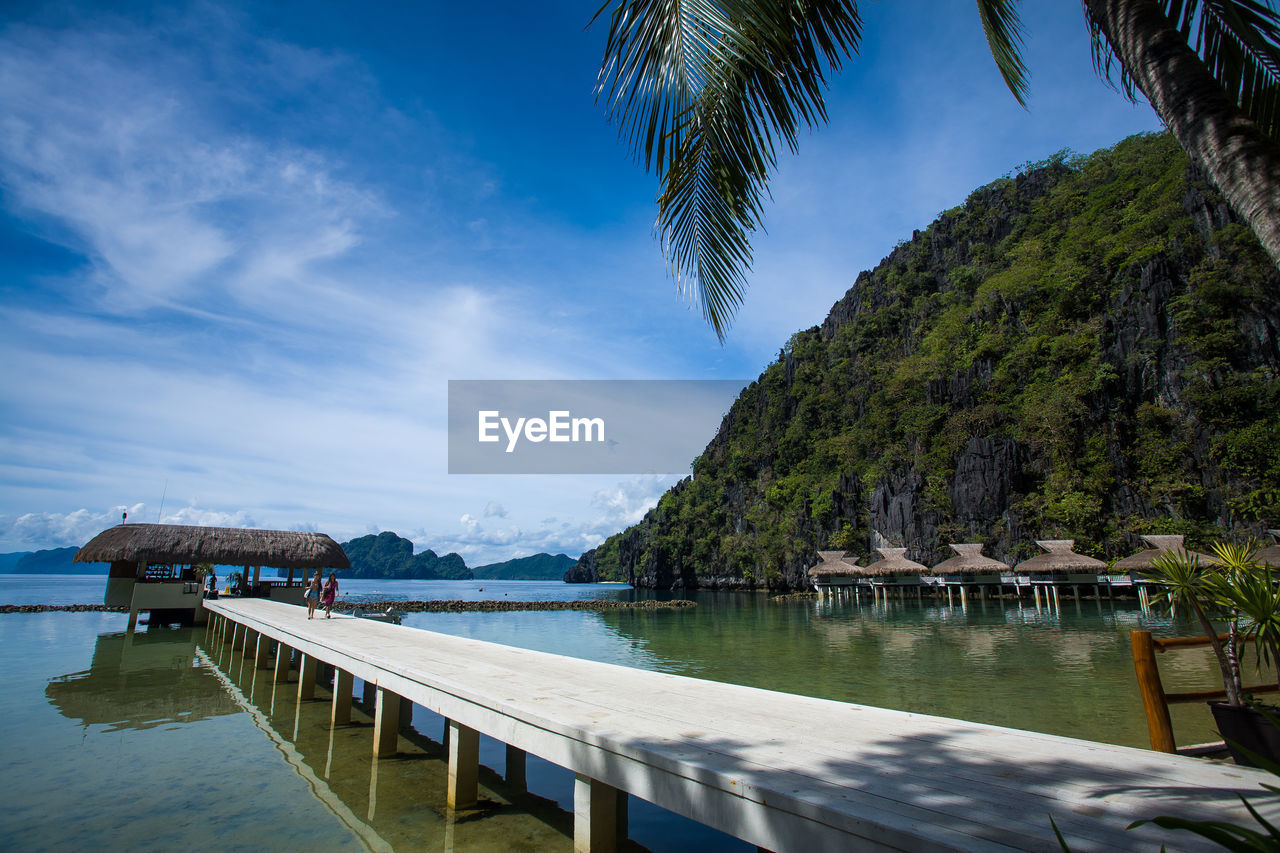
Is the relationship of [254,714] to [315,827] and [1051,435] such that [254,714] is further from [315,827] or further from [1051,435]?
[1051,435]

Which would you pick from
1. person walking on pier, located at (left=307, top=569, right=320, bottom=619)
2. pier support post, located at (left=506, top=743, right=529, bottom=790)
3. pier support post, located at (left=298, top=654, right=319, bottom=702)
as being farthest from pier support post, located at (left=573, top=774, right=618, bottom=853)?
person walking on pier, located at (left=307, top=569, right=320, bottom=619)

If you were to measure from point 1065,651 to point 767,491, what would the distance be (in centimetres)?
4940

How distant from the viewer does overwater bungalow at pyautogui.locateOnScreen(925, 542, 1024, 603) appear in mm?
34188

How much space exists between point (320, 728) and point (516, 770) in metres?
3.54

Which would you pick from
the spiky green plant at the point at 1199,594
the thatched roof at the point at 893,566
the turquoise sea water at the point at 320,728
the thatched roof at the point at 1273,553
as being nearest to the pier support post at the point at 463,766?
the turquoise sea water at the point at 320,728

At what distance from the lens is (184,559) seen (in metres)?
21.4

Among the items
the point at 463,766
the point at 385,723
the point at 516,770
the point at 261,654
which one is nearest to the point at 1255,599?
the point at 463,766

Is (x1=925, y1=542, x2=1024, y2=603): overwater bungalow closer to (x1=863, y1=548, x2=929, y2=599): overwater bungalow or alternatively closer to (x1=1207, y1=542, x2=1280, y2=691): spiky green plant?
(x1=863, y1=548, x2=929, y2=599): overwater bungalow

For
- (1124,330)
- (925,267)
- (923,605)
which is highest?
(925,267)

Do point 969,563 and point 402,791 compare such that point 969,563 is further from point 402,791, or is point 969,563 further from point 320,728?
point 402,791

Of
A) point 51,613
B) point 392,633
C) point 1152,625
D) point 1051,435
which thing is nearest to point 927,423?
point 1051,435

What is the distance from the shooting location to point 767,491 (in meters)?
64.8

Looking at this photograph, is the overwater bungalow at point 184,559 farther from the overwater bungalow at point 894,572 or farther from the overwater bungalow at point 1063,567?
the overwater bungalow at point 1063,567

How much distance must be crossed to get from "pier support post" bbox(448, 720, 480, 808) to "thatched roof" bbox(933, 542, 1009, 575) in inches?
1370
